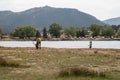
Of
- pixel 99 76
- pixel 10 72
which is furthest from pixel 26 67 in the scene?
pixel 99 76

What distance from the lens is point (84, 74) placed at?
19219mm

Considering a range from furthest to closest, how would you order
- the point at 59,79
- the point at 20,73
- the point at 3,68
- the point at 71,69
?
the point at 3,68, the point at 20,73, the point at 71,69, the point at 59,79

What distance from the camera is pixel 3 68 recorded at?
23.4 metres

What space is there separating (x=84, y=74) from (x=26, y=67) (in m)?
6.23

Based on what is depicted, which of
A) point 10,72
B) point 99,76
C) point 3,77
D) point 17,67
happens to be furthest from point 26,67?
point 99,76

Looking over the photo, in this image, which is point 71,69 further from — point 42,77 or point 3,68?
point 3,68

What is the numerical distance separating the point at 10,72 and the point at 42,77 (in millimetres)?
2910

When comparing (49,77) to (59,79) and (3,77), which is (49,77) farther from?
(3,77)

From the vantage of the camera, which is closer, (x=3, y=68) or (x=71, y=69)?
(x=71, y=69)

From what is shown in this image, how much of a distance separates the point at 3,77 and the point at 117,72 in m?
6.69

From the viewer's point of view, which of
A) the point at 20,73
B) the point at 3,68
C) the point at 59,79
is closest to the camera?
the point at 59,79

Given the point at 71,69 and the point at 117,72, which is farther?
the point at 117,72

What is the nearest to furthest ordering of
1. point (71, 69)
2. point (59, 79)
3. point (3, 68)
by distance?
1. point (59, 79)
2. point (71, 69)
3. point (3, 68)

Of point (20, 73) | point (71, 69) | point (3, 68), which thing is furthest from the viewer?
point (3, 68)
